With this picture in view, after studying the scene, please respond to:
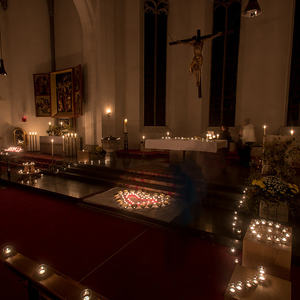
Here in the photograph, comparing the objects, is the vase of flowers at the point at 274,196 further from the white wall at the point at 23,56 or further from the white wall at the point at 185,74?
the white wall at the point at 23,56

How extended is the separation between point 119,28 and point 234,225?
1047 cm

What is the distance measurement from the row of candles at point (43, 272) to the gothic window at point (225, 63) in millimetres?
10281

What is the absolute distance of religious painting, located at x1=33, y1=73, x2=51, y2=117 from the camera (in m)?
11.7

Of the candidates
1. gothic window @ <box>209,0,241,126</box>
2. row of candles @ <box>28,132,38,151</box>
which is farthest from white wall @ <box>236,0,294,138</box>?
row of candles @ <box>28,132,38,151</box>

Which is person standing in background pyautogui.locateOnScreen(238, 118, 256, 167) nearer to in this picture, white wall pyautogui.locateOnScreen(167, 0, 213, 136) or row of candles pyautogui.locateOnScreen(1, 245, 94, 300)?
white wall pyautogui.locateOnScreen(167, 0, 213, 136)

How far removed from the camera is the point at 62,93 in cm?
1133

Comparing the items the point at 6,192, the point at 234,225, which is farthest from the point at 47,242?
the point at 6,192

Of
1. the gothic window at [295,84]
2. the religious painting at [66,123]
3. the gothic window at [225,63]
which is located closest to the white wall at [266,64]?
the gothic window at [295,84]

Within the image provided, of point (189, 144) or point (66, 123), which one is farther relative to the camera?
point (66, 123)

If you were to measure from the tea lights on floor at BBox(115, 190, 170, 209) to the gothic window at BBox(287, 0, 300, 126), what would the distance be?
23.3ft

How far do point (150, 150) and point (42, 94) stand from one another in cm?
680

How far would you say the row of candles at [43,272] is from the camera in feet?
4.79

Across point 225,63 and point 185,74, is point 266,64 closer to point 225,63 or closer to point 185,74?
point 225,63

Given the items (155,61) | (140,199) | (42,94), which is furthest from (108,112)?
(140,199)
